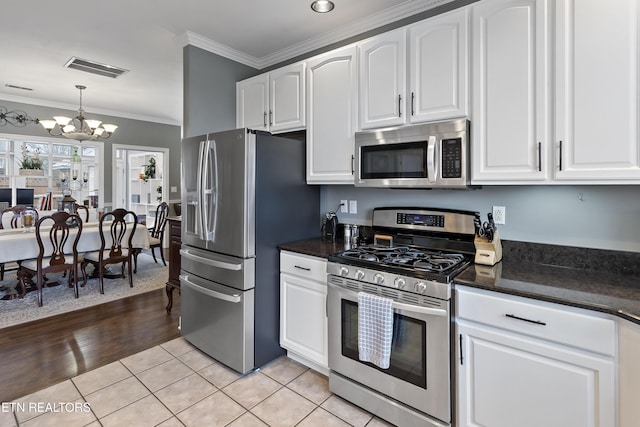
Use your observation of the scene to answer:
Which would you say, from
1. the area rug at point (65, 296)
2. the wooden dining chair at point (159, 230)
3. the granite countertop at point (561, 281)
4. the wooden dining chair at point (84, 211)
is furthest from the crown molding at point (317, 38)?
the wooden dining chair at point (84, 211)

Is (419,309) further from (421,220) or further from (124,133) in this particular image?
(124,133)

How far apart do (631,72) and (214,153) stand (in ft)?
7.83

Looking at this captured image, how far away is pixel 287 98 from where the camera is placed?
9.27 feet

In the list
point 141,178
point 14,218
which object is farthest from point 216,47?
point 141,178

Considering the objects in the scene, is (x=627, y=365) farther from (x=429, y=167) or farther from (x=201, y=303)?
(x=201, y=303)

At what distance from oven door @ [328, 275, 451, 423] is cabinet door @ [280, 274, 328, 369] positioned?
178mm

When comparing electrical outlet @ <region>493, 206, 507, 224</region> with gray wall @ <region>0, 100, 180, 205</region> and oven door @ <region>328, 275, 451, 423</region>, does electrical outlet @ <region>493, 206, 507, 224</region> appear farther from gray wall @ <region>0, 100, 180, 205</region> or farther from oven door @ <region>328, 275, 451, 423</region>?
gray wall @ <region>0, 100, 180, 205</region>

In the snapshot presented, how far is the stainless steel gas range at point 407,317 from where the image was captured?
1674mm

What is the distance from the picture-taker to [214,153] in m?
2.47

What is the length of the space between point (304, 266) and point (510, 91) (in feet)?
5.32

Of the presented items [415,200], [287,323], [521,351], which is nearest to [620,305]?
[521,351]

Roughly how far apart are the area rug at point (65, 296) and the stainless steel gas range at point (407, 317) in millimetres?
3188

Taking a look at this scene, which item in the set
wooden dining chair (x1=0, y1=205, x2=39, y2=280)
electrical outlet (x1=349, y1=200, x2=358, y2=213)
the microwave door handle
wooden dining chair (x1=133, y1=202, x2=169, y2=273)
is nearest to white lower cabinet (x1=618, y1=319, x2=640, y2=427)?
the microwave door handle

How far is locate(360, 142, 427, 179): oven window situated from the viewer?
2055 mm
